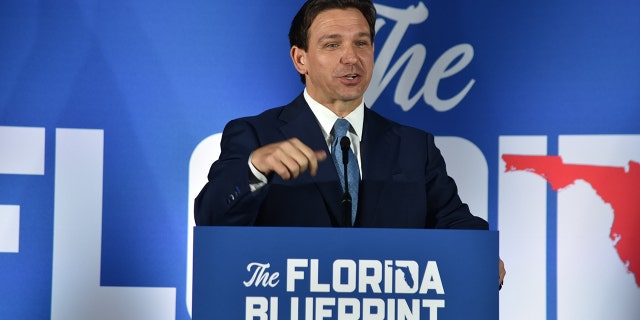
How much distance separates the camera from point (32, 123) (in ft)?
8.90

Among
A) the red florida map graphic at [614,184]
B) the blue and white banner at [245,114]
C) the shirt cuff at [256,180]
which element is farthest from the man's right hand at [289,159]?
the red florida map graphic at [614,184]

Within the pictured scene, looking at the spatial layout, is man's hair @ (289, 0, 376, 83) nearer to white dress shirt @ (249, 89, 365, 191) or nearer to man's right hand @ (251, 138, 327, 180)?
white dress shirt @ (249, 89, 365, 191)

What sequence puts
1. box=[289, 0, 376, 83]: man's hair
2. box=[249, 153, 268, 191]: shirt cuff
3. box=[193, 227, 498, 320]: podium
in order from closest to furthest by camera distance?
1. box=[193, 227, 498, 320]: podium
2. box=[249, 153, 268, 191]: shirt cuff
3. box=[289, 0, 376, 83]: man's hair

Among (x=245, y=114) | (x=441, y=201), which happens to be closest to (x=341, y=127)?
(x=441, y=201)

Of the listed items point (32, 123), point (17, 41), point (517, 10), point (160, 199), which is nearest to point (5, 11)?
point (17, 41)

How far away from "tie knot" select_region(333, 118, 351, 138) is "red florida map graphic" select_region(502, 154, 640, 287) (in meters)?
1.00

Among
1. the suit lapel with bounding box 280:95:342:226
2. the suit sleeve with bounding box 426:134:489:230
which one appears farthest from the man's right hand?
the suit sleeve with bounding box 426:134:489:230

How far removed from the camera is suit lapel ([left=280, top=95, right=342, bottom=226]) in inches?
74.1

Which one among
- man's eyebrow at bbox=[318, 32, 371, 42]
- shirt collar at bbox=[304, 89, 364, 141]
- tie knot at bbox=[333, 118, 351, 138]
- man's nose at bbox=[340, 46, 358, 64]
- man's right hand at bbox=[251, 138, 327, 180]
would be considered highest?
man's eyebrow at bbox=[318, 32, 371, 42]

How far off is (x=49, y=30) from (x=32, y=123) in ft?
0.98

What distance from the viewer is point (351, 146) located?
201cm

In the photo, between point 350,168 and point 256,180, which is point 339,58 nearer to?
point 350,168

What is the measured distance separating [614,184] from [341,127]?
1224 mm

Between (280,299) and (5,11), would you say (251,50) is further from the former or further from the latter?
(280,299)
